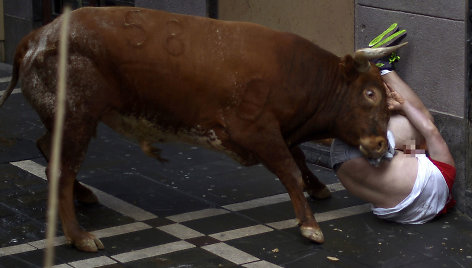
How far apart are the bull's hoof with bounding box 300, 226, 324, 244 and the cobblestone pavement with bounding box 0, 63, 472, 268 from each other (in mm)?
49

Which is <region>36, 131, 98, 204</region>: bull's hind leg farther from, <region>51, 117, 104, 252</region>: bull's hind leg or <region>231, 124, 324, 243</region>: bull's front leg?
<region>231, 124, 324, 243</region>: bull's front leg

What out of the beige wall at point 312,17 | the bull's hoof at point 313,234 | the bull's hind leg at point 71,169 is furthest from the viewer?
the beige wall at point 312,17

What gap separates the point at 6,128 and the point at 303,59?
4.11m

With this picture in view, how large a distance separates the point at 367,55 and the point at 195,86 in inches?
43.2

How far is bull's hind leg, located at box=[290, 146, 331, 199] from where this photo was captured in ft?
22.1

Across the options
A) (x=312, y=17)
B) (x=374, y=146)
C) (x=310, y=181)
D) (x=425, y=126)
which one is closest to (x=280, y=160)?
(x=374, y=146)

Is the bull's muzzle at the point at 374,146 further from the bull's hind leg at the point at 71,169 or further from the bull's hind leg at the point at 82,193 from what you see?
the bull's hind leg at the point at 82,193

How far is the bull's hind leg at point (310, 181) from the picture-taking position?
6.74 metres

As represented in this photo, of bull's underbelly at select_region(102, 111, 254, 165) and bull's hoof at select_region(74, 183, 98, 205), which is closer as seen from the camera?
bull's underbelly at select_region(102, 111, 254, 165)

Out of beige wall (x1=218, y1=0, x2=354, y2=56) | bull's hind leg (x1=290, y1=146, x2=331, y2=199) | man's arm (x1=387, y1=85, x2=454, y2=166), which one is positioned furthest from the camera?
beige wall (x1=218, y1=0, x2=354, y2=56)

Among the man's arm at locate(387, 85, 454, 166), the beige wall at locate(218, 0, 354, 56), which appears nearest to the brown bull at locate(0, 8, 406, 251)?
the man's arm at locate(387, 85, 454, 166)

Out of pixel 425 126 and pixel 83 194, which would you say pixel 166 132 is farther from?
pixel 425 126

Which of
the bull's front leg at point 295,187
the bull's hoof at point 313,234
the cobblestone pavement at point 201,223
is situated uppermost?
the bull's front leg at point 295,187

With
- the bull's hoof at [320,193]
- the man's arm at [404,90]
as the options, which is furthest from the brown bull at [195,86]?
the bull's hoof at [320,193]
